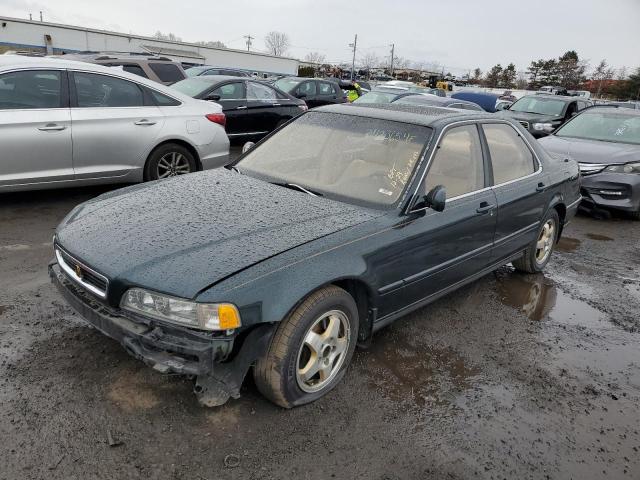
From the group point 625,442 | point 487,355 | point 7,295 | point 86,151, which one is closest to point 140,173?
point 86,151

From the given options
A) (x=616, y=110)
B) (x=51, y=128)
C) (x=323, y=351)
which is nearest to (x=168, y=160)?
(x=51, y=128)

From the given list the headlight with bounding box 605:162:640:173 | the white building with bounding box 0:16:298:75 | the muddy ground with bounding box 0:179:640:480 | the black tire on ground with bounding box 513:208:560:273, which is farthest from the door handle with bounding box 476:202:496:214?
the white building with bounding box 0:16:298:75

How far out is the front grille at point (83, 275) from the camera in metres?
2.58

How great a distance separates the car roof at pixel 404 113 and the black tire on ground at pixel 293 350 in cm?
155

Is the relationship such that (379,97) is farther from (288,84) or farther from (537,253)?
(537,253)

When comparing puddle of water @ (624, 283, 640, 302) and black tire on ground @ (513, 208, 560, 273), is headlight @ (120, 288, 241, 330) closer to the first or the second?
black tire on ground @ (513, 208, 560, 273)

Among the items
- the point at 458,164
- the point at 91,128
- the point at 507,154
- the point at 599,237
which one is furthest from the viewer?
the point at 599,237

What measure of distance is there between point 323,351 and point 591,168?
6.09 m

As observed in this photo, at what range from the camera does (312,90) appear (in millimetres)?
14633

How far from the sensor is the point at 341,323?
291 centimetres

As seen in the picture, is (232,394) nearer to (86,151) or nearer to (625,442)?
(625,442)

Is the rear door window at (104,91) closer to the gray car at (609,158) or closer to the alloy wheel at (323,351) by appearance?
the alloy wheel at (323,351)

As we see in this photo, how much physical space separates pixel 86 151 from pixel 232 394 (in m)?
4.17

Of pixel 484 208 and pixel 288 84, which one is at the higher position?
pixel 288 84
